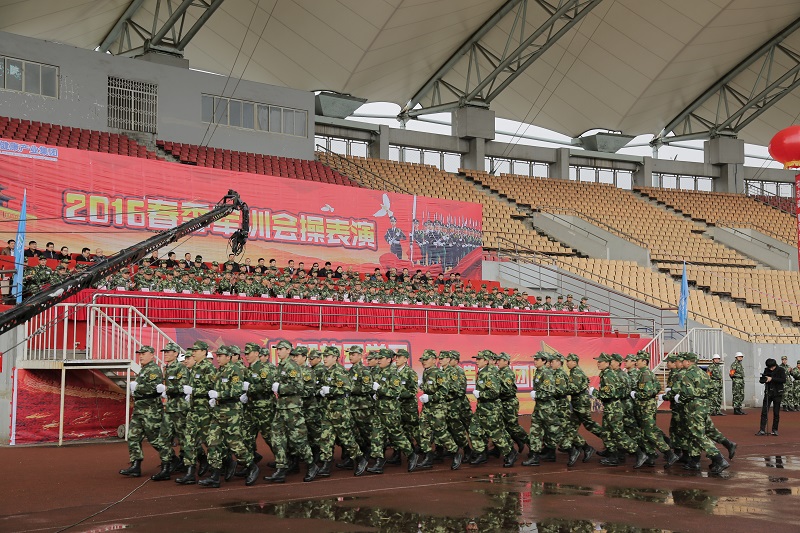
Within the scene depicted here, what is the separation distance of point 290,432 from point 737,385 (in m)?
15.1

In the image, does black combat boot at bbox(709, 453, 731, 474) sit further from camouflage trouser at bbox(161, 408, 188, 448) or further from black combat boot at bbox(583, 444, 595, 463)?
camouflage trouser at bbox(161, 408, 188, 448)

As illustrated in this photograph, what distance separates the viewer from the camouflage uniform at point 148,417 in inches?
434

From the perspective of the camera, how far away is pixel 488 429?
12.6 meters

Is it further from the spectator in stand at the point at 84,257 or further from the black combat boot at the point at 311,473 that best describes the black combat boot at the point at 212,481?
the spectator in stand at the point at 84,257

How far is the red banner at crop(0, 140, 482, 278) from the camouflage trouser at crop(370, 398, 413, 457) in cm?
996

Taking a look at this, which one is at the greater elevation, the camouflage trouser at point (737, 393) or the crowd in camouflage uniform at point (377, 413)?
the crowd in camouflage uniform at point (377, 413)

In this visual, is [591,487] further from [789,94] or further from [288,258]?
[789,94]

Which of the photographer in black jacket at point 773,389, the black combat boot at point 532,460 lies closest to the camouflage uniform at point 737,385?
the photographer in black jacket at point 773,389

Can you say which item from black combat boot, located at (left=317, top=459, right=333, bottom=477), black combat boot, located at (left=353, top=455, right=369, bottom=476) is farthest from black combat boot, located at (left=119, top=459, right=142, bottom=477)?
black combat boot, located at (left=353, top=455, right=369, bottom=476)

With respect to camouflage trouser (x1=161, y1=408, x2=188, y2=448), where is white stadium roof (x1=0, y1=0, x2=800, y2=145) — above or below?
above

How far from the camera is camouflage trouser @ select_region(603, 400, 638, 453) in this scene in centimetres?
1273

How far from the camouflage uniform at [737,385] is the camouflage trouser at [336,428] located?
45.6 ft

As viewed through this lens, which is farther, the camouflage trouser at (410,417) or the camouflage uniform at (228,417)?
the camouflage trouser at (410,417)

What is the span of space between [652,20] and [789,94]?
11.4m
